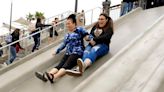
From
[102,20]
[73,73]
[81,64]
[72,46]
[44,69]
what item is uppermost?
[102,20]

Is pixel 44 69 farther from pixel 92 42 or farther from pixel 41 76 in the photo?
pixel 92 42

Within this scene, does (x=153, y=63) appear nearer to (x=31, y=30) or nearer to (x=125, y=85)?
(x=125, y=85)

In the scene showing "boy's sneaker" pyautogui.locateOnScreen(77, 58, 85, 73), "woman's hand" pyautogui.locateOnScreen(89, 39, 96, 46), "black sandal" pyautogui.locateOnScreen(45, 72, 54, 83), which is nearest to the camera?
"boy's sneaker" pyautogui.locateOnScreen(77, 58, 85, 73)

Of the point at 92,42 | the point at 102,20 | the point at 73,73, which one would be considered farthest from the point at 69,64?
the point at 102,20

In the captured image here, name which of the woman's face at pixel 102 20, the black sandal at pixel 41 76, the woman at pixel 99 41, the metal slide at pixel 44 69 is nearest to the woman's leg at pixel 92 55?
the woman at pixel 99 41

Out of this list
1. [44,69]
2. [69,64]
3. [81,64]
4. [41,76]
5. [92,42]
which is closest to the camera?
[81,64]

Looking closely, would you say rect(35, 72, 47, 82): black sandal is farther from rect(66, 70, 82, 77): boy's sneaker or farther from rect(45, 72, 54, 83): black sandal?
rect(66, 70, 82, 77): boy's sneaker

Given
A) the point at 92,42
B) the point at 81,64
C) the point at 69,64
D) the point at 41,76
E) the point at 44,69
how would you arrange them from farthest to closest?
1. the point at 44,69
2. the point at 92,42
3. the point at 69,64
4. the point at 41,76
5. the point at 81,64

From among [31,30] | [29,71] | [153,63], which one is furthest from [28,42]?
[153,63]

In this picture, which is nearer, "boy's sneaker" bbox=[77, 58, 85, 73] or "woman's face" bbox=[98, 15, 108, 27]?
"boy's sneaker" bbox=[77, 58, 85, 73]

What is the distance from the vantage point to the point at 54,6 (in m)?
32.0

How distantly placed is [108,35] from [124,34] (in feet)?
6.25

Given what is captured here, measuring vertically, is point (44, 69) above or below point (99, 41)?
below

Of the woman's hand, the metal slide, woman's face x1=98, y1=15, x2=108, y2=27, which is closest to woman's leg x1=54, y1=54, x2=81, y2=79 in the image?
the metal slide
